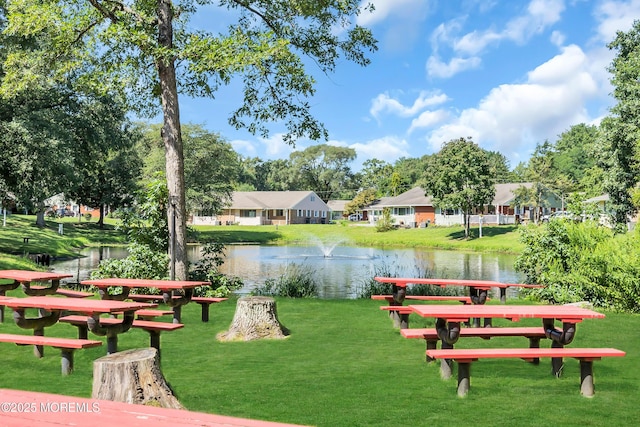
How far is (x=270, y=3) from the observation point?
15.2 m

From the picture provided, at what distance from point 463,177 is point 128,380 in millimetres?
50258

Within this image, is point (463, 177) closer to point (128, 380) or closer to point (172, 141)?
point (172, 141)

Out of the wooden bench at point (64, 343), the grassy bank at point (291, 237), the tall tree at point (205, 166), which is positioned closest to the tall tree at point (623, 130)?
the grassy bank at point (291, 237)

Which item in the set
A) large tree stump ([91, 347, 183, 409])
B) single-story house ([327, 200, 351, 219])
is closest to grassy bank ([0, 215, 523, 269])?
single-story house ([327, 200, 351, 219])

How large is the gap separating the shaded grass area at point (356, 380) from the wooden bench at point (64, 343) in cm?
17

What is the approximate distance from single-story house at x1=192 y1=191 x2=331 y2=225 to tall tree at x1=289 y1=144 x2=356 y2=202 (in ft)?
54.7

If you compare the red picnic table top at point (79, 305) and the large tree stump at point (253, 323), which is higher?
the red picnic table top at point (79, 305)

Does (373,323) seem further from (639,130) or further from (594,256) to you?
(639,130)

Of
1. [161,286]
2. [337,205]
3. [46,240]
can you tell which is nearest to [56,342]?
[161,286]

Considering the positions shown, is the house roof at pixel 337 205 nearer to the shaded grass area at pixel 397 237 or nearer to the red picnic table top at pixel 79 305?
the shaded grass area at pixel 397 237

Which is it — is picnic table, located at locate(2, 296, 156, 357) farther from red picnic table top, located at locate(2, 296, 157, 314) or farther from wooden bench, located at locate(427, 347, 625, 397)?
wooden bench, located at locate(427, 347, 625, 397)

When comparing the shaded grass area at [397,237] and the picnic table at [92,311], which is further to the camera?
the shaded grass area at [397,237]

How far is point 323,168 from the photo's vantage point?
338 feet

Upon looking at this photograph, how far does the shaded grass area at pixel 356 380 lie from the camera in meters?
5.14
